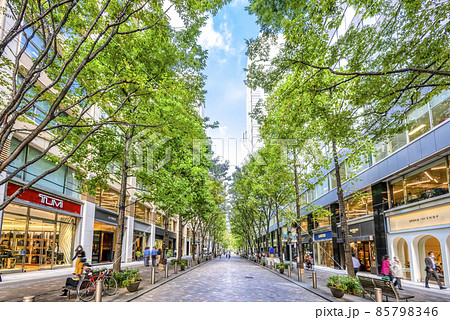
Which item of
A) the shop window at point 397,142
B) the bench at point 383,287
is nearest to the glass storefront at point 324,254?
the shop window at point 397,142

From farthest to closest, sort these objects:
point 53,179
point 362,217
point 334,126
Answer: point 362,217 → point 53,179 → point 334,126

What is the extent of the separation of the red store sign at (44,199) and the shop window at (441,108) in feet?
71.1

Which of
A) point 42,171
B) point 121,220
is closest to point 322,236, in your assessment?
point 121,220

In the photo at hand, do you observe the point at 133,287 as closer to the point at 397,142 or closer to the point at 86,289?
the point at 86,289

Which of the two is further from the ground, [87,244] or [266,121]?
[266,121]

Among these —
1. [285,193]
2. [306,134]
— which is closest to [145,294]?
[306,134]

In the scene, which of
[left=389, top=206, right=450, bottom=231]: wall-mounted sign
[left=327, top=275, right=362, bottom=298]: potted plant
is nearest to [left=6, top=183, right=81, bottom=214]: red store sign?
[left=327, top=275, right=362, bottom=298]: potted plant

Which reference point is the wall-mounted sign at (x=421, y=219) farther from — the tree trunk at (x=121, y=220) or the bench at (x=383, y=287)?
the tree trunk at (x=121, y=220)

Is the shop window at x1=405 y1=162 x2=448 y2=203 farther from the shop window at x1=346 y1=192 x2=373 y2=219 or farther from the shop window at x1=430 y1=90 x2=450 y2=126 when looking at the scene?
the shop window at x1=346 y1=192 x2=373 y2=219

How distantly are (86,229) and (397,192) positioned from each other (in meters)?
23.1

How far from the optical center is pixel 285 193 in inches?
1056

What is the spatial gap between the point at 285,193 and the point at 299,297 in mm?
15815

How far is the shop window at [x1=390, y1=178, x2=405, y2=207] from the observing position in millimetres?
18984

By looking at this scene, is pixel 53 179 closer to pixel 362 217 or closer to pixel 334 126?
pixel 334 126
